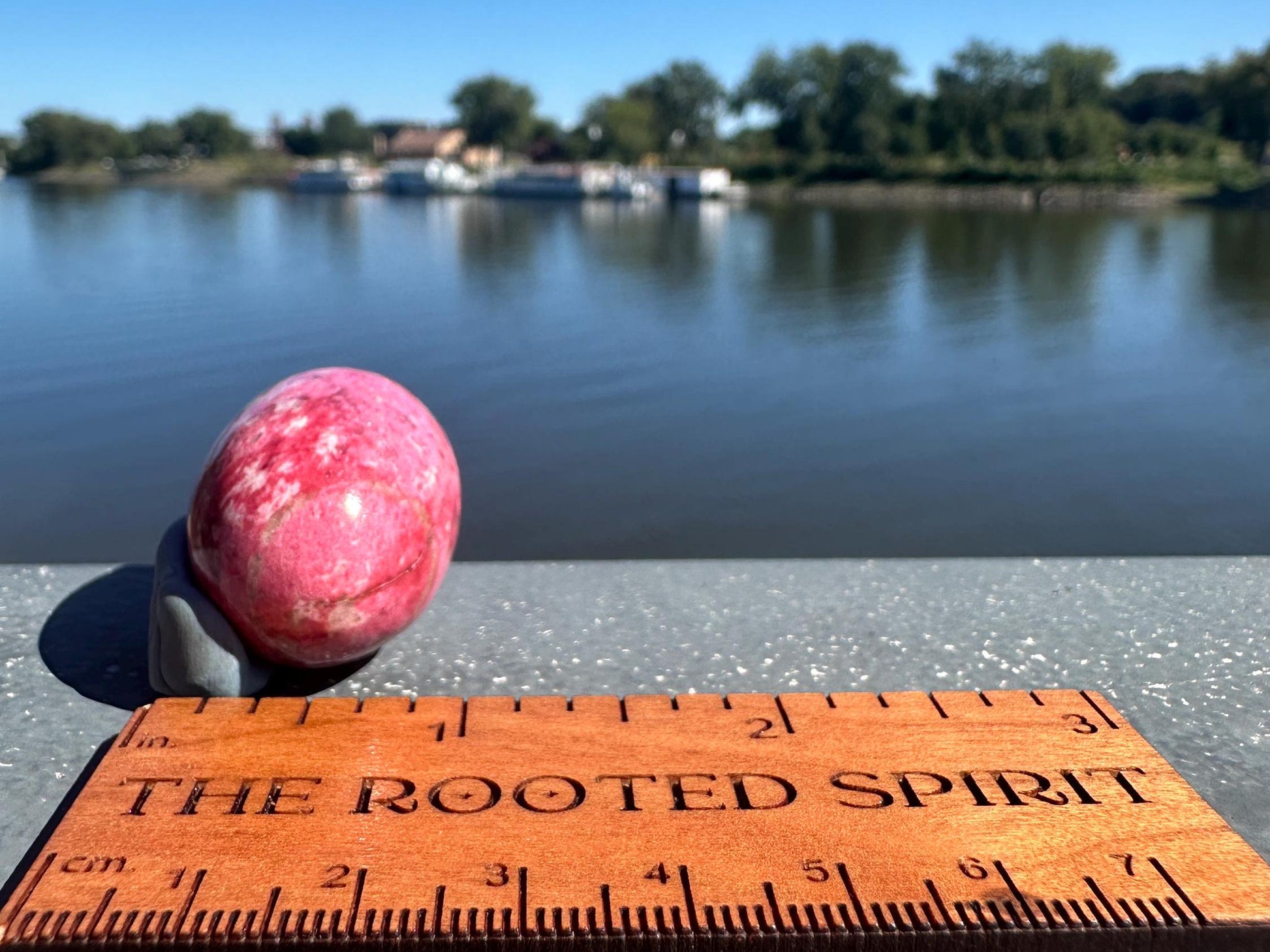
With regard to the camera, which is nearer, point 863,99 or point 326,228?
point 326,228

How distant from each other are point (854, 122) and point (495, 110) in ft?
143

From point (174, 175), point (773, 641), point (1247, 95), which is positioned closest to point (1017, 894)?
point (773, 641)

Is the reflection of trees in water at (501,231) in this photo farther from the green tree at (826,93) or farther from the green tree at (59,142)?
the green tree at (59,142)

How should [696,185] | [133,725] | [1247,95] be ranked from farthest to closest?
1. [696,185]
2. [1247,95]
3. [133,725]

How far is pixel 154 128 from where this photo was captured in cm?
10425

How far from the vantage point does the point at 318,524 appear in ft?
11.7

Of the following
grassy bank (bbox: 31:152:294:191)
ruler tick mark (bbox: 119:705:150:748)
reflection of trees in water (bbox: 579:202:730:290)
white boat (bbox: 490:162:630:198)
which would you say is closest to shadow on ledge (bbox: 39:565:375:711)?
ruler tick mark (bbox: 119:705:150:748)

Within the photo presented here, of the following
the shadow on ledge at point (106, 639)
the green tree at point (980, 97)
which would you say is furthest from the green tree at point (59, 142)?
the shadow on ledge at point (106, 639)

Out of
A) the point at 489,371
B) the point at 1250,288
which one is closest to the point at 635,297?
the point at 489,371

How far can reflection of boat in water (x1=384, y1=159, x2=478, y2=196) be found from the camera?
68188mm

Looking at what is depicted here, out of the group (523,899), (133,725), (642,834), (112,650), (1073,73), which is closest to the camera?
(523,899)

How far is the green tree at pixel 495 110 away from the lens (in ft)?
363

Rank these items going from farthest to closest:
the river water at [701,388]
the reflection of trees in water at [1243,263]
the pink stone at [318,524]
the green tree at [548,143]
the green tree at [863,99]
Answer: the green tree at [548,143] < the green tree at [863,99] < the reflection of trees in water at [1243,263] < the river water at [701,388] < the pink stone at [318,524]

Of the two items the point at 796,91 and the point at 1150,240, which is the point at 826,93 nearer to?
the point at 796,91
